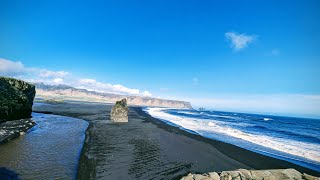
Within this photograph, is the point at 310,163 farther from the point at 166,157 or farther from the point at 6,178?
the point at 6,178

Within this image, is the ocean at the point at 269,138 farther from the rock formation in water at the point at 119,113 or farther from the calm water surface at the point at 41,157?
the calm water surface at the point at 41,157

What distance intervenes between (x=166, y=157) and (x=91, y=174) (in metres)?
6.06

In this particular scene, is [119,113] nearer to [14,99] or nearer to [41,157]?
[14,99]

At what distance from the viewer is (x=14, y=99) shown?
24078mm

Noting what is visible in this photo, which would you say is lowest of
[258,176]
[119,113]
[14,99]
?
[258,176]

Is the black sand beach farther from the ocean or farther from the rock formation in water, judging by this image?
the rock formation in water

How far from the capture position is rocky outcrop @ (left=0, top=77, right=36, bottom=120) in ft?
72.5

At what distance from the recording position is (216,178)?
7.97 metres

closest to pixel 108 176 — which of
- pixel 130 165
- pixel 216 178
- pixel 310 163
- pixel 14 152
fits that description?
pixel 130 165

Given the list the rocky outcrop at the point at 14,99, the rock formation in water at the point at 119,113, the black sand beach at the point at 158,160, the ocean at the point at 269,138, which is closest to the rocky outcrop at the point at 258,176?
the black sand beach at the point at 158,160

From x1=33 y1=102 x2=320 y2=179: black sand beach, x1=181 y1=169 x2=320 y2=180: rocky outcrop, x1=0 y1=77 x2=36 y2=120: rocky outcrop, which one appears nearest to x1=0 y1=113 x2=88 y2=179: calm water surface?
x1=33 y1=102 x2=320 y2=179: black sand beach

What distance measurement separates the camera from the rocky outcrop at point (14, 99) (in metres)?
22.1

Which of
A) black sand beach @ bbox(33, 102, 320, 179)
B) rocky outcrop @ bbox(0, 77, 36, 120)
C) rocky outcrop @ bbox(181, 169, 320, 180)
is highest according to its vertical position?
rocky outcrop @ bbox(0, 77, 36, 120)

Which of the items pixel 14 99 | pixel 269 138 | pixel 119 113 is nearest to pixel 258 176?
pixel 269 138
